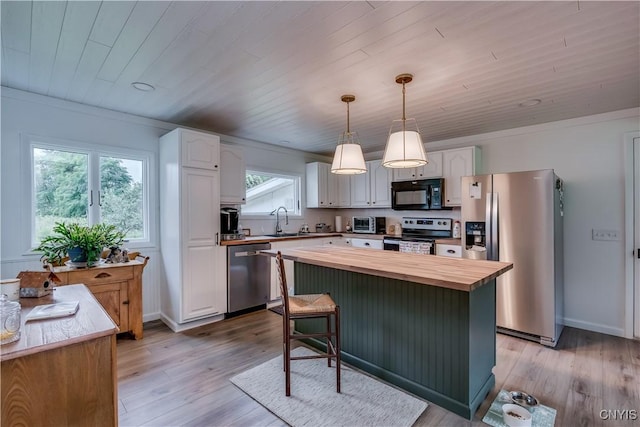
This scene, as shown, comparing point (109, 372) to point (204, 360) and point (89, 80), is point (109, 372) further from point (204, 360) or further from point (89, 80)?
point (89, 80)

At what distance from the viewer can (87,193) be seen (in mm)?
3207

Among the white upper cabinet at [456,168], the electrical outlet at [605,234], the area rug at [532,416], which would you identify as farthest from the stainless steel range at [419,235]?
the area rug at [532,416]

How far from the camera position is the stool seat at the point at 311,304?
2.13 meters

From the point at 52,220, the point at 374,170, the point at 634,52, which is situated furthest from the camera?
the point at 374,170

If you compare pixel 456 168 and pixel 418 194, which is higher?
pixel 456 168

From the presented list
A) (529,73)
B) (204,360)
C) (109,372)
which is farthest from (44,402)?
(529,73)

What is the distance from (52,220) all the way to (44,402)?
2535 mm

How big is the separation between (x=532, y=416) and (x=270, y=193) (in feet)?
13.3

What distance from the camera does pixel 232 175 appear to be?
3975 millimetres

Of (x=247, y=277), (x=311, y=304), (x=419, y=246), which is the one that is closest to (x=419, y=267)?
(x=311, y=304)

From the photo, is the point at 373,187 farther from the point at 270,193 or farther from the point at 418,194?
the point at 270,193

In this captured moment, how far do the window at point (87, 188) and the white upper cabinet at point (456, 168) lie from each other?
3.84 meters

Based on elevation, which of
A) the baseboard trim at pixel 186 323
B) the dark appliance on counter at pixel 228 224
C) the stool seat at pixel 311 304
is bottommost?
the baseboard trim at pixel 186 323

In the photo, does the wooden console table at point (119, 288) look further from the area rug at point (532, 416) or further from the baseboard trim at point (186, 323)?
the area rug at point (532, 416)
